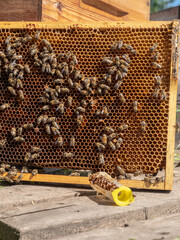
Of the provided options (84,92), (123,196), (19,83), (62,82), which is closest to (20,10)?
(19,83)

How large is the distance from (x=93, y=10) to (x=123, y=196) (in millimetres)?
2595

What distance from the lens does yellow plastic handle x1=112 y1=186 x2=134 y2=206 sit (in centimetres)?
298

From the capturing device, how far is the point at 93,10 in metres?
4.55

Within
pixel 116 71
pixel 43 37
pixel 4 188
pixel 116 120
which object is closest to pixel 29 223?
pixel 4 188

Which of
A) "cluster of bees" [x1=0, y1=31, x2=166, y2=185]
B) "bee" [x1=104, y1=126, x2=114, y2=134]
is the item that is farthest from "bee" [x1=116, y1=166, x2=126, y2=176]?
"bee" [x1=104, y1=126, x2=114, y2=134]

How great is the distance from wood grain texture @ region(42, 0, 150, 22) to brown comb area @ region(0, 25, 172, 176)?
0.47 meters

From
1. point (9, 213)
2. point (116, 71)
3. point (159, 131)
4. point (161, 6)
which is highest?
point (161, 6)

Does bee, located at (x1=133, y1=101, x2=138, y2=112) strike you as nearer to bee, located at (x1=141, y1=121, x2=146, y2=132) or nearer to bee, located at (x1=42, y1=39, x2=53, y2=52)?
bee, located at (x1=141, y1=121, x2=146, y2=132)

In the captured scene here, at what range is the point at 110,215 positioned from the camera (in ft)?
8.64

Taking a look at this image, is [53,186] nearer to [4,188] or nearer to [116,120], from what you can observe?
[4,188]

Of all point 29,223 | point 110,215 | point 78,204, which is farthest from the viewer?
point 78,204

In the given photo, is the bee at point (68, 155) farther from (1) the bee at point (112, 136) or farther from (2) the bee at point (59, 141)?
(1) the bee at point (112, 136)

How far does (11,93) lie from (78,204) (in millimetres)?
1502

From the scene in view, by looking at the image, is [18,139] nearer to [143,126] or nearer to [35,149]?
[35,149]
